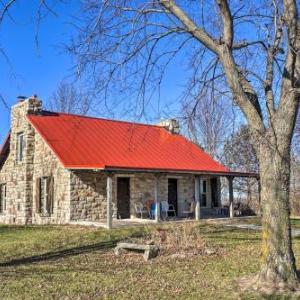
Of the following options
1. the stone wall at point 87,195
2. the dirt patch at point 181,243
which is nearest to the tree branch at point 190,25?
the dirt patch at point 181,243

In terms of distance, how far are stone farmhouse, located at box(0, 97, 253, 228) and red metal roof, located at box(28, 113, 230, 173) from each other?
43mm

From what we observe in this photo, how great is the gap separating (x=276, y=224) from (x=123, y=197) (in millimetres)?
15036

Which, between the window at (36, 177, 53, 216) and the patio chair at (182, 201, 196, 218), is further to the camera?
the patio chair at (182, 201, 196, 218)

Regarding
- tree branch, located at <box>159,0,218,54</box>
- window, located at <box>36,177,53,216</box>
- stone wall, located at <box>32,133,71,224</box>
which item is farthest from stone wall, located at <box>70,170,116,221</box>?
tree branch, located at <box>159,0,218,54</box>

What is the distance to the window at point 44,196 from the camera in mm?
20594

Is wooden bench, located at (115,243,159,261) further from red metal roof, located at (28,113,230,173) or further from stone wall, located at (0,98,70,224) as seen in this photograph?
stone wall, located at (0,98,70,224)

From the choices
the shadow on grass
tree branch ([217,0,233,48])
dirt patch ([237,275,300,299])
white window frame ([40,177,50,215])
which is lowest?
dirt patch ([237,275,300,299])

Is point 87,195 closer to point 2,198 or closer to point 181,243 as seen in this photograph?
point 2,198

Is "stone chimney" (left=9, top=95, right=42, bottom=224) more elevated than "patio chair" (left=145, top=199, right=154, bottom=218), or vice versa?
"stone chimney" (left=9, top=95, right=42, bottom=224)

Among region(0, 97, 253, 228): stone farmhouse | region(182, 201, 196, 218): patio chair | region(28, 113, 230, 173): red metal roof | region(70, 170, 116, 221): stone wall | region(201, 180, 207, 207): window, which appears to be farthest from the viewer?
region(201, 180, 207, 207): window

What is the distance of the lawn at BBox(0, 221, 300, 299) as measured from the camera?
23.4 ft

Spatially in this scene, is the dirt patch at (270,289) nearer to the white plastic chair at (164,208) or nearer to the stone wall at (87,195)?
the stone wall at (87,195)

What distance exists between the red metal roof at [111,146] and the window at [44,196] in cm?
183

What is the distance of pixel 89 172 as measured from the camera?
782 inches
